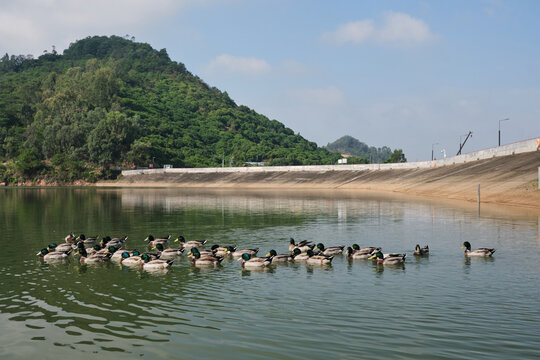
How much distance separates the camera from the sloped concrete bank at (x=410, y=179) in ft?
229

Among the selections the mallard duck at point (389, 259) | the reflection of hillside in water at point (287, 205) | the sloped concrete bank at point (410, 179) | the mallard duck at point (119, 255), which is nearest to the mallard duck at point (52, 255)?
the mallard duck at point (119, 255)

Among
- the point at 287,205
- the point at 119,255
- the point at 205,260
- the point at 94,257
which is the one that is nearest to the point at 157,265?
the point at 205,260

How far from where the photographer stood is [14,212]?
210ft

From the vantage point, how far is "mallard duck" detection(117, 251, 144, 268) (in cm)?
2842

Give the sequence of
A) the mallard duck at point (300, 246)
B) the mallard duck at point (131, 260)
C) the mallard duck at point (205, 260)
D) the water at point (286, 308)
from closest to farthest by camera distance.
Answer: the water at point (286, 308) → the mallard duck at point (205, 260) → the mallard duck at point (131, 260) → the mallard duck at point (300, 246)

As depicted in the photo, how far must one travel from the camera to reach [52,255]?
30172 millimetres

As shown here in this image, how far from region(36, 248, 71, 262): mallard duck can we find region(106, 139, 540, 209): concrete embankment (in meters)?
51.9

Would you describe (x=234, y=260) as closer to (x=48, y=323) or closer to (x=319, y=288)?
(x=319, y=288)

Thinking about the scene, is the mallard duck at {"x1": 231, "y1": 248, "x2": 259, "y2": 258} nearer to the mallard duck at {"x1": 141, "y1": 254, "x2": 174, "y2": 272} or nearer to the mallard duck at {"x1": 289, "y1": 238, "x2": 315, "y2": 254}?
the mallard duck at {"x1": 289, "y1": 238, "x2": 315, "y2": 254}

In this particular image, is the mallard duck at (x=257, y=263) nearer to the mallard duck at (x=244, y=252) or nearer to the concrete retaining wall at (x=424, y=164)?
the mallard duck at (x=244, y=252)

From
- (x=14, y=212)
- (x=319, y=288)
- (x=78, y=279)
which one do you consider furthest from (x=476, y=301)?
(x=14, y=212)

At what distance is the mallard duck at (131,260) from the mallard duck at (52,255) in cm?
408

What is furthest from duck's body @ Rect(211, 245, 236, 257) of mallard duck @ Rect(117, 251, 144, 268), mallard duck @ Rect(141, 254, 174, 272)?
mallard duck @ Rect(117, 251, 144, 268)

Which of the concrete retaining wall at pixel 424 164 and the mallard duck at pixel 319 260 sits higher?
the concrete retaining wall at pixel 424 164
